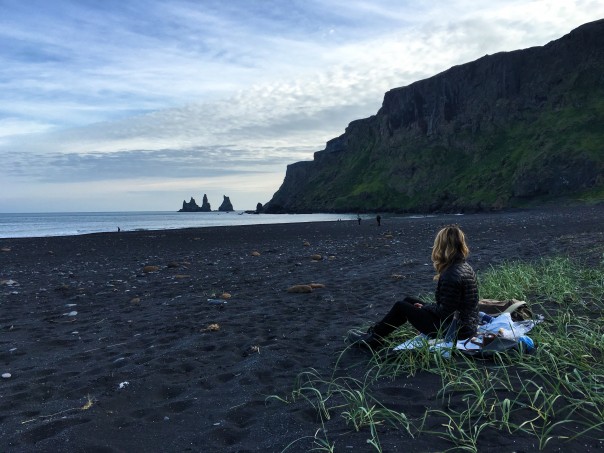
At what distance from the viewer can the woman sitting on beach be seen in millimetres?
5746

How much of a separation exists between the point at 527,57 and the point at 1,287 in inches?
4956

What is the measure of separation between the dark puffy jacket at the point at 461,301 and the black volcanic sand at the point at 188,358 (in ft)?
3.23

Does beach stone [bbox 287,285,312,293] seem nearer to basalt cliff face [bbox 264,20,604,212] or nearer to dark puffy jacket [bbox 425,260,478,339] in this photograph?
dark puffy jacket [bbox 425,260,478,339]

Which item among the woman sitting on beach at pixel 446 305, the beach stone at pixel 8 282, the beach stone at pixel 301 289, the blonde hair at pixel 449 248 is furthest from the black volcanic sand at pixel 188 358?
the blonde hair at pixel 449 248

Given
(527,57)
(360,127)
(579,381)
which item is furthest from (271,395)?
(360,127)

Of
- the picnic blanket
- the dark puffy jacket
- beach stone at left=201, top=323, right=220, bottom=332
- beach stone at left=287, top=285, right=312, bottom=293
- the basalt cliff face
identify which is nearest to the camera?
the picnic blanket

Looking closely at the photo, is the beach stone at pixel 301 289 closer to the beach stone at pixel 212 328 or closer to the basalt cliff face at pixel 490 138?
the beach stone at pixel 212 328

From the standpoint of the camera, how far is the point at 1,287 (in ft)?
44.3

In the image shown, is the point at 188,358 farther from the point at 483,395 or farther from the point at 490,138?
the point at 490,138

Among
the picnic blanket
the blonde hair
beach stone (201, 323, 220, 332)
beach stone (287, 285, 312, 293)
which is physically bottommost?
beach stone (287, 285, 312, 293)

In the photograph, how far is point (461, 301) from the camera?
5758 mm

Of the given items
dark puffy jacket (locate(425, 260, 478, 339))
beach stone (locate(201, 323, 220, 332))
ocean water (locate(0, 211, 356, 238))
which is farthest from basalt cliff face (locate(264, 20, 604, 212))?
beach stone (locate(201, 323, 220, 332))

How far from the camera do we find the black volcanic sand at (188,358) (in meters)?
4.17

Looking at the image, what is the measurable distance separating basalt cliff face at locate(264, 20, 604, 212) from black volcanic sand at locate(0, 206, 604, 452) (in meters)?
79.7
